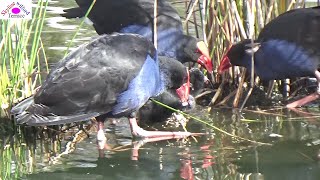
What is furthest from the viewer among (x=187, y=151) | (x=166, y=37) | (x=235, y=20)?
(x=166, y=37)

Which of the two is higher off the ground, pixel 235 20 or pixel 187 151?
pixel 235 20

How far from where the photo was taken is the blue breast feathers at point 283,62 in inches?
194

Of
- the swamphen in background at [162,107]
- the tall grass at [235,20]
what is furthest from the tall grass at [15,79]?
the tall grass at [235,20]

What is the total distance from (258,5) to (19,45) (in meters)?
1.56

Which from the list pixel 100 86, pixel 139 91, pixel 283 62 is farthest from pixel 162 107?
pixel 283 62

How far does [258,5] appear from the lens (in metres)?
4.89

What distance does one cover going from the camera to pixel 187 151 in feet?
13.4

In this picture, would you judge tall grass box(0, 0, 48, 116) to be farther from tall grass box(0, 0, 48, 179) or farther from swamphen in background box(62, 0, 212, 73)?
swamphen in background box(62, 0, 212, 73)

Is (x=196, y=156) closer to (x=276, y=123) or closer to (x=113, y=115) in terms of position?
(x=113, y=115)

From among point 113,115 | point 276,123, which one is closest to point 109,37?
point 113,115

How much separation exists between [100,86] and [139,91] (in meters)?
0.25

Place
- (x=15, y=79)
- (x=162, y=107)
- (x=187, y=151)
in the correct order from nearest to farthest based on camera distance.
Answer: (x=187, y=151)
(x=15, y=79)
(x=162, y=107)

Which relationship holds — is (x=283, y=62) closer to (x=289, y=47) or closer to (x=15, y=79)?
(x=289, y=47)

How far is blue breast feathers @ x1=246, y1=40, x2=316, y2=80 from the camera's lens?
4.92m
